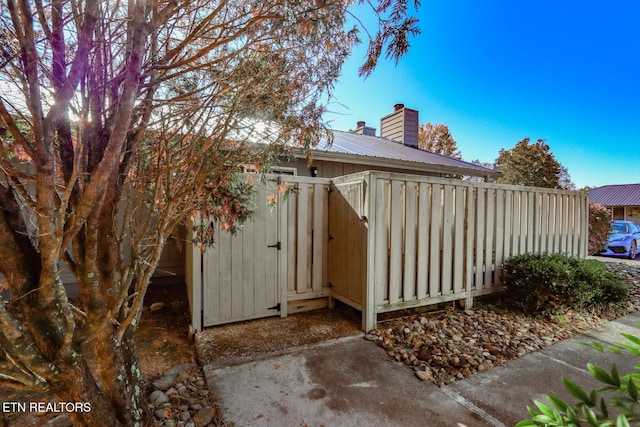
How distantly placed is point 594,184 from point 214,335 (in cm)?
4760

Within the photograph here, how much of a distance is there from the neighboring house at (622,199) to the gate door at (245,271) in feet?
96.4

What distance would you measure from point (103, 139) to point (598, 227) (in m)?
13.1

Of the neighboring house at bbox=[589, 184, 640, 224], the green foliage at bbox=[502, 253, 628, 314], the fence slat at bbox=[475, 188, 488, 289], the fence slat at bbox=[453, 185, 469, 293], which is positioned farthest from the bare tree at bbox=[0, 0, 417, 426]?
the neighboring house at bbox=[589, 184, 640, 224]

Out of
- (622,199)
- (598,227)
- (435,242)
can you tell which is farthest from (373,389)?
(622,199)

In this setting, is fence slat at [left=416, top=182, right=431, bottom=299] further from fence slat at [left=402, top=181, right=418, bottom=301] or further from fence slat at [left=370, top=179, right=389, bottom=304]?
fence slat at [left=370, top=179, right=389, bottom=304]

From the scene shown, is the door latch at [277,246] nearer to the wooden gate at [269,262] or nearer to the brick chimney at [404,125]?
the wooden gate at [269,262]

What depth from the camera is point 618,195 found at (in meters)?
24.9

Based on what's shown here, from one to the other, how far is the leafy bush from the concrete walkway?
8.50 m

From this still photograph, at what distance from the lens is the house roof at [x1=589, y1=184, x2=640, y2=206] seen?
23281mm

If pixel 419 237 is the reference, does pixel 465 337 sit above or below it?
below

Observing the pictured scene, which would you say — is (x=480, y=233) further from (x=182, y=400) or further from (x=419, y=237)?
(x=182, y=400)

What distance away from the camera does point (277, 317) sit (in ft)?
13.9

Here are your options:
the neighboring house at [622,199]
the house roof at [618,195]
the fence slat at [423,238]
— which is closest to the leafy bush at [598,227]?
the fence slat at [423,238]

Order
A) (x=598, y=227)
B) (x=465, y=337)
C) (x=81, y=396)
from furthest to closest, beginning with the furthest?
1. (x=598, y=227)
2. (x=465, y=337)
3. (x=81, y=396)
